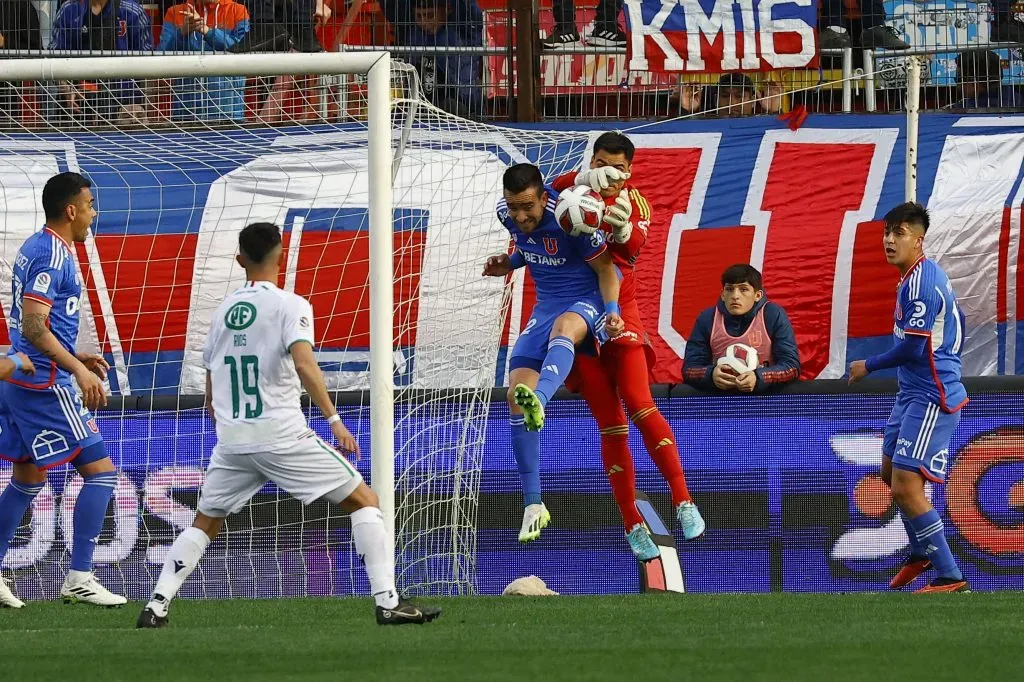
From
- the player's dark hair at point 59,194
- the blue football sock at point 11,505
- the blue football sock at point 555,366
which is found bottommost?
the blue football sock at point 11,505

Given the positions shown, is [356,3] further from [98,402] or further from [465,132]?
[98,402]

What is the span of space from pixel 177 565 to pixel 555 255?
326 cm

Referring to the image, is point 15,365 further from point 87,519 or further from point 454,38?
point 454,38

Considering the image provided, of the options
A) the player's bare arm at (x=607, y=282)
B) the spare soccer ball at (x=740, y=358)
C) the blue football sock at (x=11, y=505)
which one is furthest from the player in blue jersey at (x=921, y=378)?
the blue football sock at (x=11, y=505)

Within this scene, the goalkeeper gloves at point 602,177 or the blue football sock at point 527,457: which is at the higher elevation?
the goalkeeper gloves at point 602,177

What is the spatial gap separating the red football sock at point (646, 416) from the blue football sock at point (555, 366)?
537 millimetres

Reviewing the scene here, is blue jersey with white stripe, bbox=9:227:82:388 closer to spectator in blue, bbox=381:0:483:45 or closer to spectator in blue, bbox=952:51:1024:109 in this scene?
spectator in blue, bbox=381:0:483:45

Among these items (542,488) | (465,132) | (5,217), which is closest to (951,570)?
(542,488)

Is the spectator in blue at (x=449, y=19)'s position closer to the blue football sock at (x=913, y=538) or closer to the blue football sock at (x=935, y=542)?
the blue football sock at (x=913, y=538)

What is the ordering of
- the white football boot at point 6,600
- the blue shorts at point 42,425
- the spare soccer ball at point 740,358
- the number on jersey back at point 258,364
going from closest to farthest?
the number on jersey back at point 258,364 → the blue shorts at point 42,425 → the white football boot at point 6,600 → the spare soccer ball at point 740,358


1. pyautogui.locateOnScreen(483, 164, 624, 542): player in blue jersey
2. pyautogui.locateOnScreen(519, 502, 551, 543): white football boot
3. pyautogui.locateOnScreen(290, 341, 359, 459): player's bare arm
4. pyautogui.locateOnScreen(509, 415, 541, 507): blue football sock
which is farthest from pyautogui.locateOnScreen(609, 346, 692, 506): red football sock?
pyautogui.locateOnScreen(290, 341, 359, 459): player's bare arm

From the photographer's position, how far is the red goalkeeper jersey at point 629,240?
382 inches

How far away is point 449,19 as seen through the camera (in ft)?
42.8

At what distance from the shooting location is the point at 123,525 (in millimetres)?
10773
